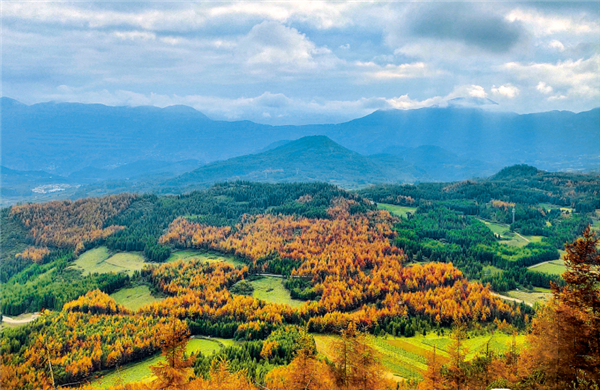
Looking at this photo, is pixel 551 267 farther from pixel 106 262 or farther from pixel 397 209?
pixel 106 262

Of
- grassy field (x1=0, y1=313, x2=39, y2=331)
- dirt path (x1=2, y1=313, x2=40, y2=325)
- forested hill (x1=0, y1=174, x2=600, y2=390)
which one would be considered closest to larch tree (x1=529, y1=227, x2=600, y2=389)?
forested hill (x1=0, y1=174, x2=600, y2=390)

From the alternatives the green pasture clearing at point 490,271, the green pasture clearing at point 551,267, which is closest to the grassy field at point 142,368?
the green pasture clearing at point 490,271

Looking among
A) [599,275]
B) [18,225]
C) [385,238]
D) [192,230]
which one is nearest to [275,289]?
[385,238]

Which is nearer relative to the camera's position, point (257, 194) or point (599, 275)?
point (599, 275)

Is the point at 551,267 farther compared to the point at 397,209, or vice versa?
the point at 397,209

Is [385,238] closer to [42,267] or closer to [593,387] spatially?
[593,387]

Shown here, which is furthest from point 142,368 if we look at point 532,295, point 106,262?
point 532,295
